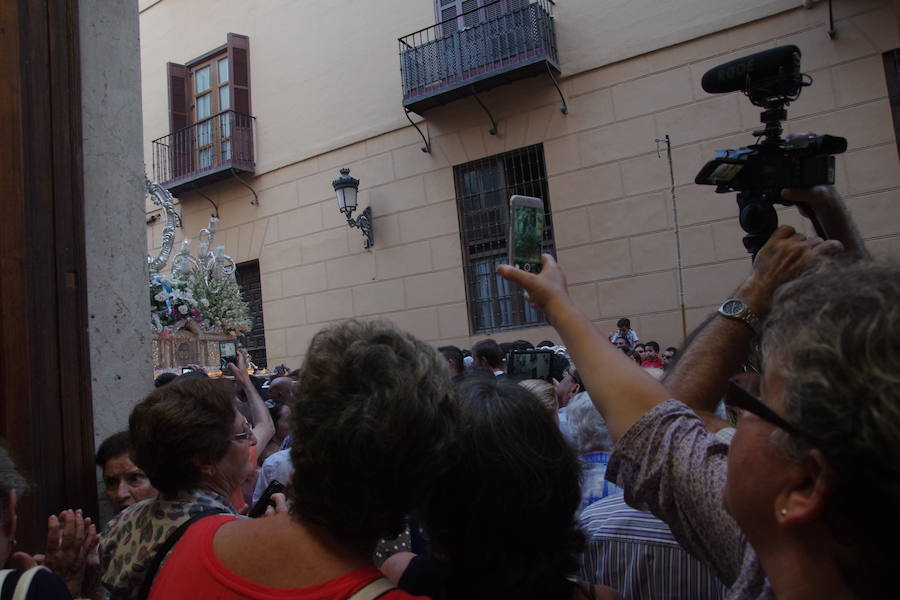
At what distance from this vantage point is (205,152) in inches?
512

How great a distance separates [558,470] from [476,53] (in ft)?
31.1

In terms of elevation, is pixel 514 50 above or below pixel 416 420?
above

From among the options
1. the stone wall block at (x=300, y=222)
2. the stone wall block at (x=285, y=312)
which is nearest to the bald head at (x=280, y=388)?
the stone wall block at (x=285, y=312)

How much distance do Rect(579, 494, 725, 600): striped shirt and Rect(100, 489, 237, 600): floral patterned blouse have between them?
0.88 metres

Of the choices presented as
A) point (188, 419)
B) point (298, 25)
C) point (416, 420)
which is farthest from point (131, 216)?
point (298, 25)

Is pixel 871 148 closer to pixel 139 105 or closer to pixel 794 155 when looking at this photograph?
pixel 794 155

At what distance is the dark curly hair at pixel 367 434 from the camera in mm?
1166

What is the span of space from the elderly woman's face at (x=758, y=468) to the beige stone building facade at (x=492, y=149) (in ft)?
22.0

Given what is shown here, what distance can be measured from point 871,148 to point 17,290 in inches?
331

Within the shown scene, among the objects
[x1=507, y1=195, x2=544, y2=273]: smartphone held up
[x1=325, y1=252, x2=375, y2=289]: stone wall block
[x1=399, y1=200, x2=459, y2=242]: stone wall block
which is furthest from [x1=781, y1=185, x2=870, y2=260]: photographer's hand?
[x1=325, y1=252, x2=375, y2=289]: stone wall block

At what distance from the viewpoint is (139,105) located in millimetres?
2660

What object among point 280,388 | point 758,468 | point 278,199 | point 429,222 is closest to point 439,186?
point 429,222

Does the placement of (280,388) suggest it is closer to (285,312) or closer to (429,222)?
(429,222)

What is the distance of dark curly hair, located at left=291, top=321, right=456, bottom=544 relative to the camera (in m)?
1.17
